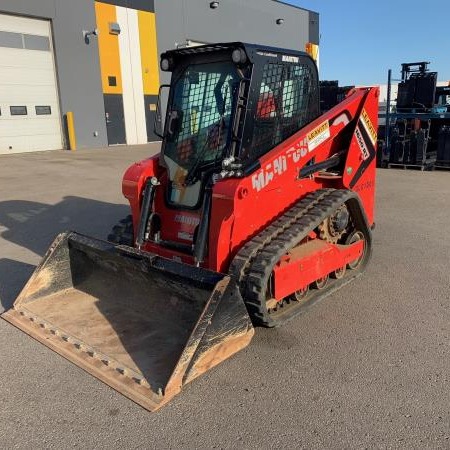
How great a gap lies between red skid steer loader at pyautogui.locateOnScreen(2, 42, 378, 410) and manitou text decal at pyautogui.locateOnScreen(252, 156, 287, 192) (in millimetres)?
15

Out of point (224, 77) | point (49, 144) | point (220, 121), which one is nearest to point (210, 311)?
point (220, 121)

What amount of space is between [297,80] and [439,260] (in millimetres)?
2779

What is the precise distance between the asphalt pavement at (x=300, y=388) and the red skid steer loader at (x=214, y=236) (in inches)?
5.8

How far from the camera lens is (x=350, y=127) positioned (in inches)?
193

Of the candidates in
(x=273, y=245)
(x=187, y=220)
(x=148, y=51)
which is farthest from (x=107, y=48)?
(x=273, y=245)

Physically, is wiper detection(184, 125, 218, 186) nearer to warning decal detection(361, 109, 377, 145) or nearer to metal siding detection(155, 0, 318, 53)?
warning decal detection(361, 109, 377, 145)

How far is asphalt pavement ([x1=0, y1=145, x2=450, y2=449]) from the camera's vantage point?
8.61 feet

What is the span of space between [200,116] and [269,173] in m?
1.01

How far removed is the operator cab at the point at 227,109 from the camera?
149 inches

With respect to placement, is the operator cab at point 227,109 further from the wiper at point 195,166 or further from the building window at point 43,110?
the building window at point 43,110

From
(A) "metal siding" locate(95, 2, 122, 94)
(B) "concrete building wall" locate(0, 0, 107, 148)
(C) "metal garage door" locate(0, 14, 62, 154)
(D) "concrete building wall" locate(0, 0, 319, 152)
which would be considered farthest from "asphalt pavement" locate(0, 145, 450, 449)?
(A) "metal siding" locate(95, 2, 122, 94)

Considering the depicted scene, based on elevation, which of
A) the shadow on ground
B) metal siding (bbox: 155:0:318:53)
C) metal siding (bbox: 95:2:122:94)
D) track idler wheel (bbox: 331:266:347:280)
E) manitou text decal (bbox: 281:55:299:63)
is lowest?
the shadow on ground

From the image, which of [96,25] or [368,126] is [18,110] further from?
[368,126]

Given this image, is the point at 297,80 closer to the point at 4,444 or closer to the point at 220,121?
the point at 220,121
